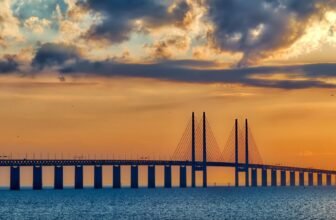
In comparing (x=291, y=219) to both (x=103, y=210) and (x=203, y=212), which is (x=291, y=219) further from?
(x=103, y=210)

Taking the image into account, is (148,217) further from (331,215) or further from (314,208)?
(314,208)

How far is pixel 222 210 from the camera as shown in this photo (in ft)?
392

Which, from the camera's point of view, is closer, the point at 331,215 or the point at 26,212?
the point at 331,215

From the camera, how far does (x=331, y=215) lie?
107 meters

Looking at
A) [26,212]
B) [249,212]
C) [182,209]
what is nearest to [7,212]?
[26,212]

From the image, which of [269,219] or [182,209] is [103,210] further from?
[269,219]

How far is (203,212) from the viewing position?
113938mm

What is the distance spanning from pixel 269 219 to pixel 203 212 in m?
14.6

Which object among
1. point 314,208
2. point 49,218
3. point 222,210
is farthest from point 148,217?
point 314,208

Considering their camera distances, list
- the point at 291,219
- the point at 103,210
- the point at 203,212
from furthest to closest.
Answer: the point at 103,210, the point at 203,212, the point at 291,219

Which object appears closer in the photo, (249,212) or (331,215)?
(331,215)

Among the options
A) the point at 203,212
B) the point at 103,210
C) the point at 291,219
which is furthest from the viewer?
the point at 103,210

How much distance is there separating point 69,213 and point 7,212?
396 inches

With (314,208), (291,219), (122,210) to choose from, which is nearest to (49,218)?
(122,210)
